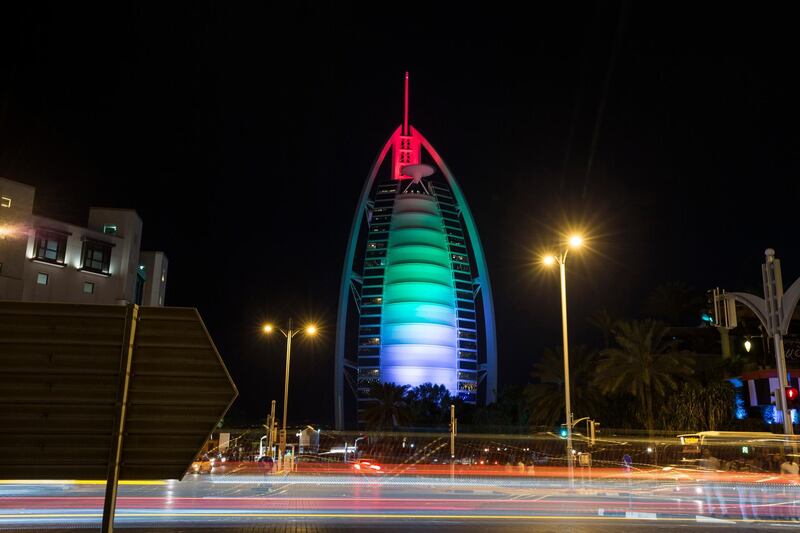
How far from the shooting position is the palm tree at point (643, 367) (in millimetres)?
60125

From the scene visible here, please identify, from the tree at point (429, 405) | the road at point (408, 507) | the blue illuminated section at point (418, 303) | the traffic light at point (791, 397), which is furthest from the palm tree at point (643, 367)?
the blue illuminated section at point (418, 303)

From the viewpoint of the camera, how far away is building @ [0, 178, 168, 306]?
62.1 m

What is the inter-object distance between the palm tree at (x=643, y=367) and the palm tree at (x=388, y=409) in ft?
152

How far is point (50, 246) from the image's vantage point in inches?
2682

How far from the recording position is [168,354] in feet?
14.1

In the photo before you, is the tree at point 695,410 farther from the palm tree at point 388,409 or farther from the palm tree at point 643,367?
the palm tree at point 388,409

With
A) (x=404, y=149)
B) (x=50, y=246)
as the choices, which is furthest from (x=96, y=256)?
(x=404, y=149)

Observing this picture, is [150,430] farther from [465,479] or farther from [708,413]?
[708,413]

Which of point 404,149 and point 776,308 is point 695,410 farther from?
point 404,149

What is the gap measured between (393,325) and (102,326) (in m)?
142

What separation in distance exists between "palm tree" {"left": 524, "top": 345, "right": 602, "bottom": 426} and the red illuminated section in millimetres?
96810

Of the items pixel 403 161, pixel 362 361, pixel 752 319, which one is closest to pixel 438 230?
pixel 403 161

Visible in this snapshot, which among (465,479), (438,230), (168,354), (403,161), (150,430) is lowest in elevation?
(465,479)

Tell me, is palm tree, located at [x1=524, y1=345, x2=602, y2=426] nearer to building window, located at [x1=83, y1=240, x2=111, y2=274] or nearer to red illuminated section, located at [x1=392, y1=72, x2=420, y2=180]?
building window, located at [x1=83, y1=240, x2=111, y2=274]
